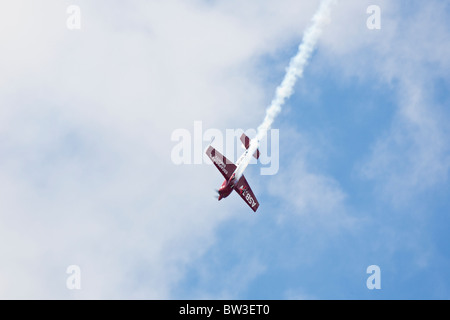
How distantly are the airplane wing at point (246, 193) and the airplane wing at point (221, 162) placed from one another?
2.54m

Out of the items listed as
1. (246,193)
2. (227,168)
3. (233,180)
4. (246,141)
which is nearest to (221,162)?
(227,168)

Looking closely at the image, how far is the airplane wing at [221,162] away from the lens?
6562cm

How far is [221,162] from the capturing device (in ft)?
216

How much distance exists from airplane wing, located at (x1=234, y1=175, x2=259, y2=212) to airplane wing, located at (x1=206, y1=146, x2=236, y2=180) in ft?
8.35

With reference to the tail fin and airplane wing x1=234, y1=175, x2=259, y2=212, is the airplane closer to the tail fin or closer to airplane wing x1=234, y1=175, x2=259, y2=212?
the tail fin

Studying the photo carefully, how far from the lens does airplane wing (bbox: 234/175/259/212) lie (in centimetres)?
6891

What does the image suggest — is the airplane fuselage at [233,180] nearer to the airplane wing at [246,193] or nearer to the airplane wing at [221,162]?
the airplane wing at [221,162]

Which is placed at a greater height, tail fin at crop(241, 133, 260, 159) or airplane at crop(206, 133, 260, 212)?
tail fin at crop(241, 133, 260, 159)

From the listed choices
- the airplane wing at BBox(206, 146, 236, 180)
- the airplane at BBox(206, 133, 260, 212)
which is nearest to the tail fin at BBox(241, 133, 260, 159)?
the airplane at BBox(206, 133, 260, 212)

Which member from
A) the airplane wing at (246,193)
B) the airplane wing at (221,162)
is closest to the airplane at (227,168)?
the airplane wing at (221,162)

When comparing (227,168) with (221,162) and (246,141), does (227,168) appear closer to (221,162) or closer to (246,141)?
(221,162)
